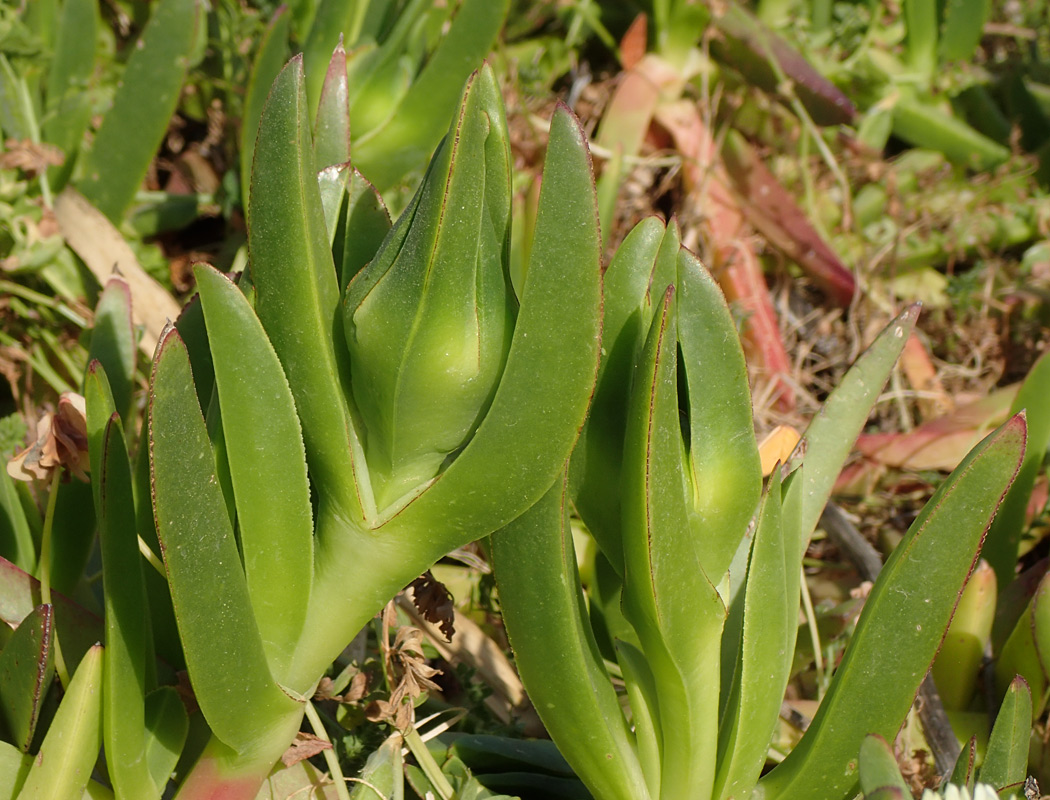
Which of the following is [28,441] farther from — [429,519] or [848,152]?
[848,152]

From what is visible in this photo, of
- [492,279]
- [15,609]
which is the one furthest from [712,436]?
[15,609]

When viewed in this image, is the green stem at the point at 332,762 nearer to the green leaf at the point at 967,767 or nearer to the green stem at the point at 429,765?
the green stem at the point at 429,765

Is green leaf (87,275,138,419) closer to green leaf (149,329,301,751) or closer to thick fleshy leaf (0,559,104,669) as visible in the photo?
thick fleshy leaf (0,559,104,669)

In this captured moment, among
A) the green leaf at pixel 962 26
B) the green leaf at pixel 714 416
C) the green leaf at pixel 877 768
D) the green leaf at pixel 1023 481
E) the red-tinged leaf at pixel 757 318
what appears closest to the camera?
the green leaf at pixel 877 768

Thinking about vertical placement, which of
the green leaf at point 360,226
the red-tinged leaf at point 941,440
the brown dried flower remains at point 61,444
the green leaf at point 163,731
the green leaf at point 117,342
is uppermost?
the green leaf at point 360,226

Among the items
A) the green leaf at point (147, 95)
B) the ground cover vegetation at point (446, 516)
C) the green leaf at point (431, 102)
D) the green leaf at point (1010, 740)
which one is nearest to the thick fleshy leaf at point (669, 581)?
the ground cover vegetation at point (446, 516)

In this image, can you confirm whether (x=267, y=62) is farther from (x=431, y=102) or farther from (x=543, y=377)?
(x=543, y=377)
